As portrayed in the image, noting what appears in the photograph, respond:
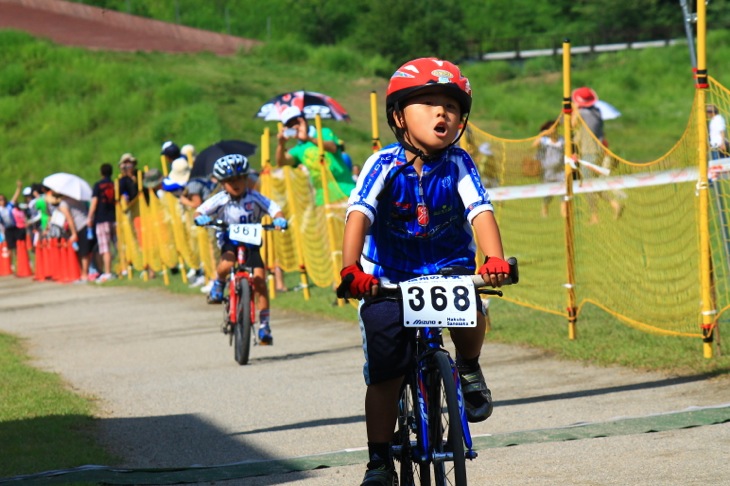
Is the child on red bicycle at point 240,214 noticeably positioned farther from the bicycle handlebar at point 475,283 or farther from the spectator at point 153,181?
the spectator at point 153,181

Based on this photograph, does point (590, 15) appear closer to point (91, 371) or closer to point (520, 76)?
point (520, 76)

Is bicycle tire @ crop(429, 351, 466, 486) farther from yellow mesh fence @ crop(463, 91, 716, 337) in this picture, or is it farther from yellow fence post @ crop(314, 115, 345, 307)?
yellow fence post @ crop(314, 115, 345, 307)

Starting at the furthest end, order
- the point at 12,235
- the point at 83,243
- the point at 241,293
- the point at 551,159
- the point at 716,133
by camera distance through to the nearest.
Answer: the point at 12,235, the point at 83,243, the point at 551,159, the point at 241,293, the point at 716,133

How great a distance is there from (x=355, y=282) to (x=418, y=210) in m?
0.56

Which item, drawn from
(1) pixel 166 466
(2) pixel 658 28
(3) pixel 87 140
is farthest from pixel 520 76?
(1) pixel 166 466

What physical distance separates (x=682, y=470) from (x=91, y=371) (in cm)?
694

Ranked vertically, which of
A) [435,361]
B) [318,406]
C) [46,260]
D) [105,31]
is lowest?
[318,406]

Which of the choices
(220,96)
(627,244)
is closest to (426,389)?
(627,244)

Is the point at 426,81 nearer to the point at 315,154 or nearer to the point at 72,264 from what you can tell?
the point at 315,154

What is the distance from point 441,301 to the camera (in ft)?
17.2

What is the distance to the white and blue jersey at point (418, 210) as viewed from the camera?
562 cm

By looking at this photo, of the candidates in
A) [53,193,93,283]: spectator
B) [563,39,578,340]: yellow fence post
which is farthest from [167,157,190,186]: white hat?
[563,39,578,340]: yellow fence post

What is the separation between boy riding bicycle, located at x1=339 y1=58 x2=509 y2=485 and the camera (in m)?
5.51

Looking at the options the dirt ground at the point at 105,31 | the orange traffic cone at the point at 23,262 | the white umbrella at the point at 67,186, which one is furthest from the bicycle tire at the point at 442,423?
the dirt ground at the point at 105,31
